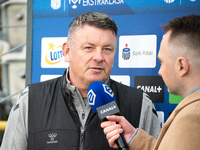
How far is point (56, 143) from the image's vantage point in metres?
1.48

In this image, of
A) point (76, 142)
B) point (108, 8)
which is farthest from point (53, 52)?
point (76, 142)

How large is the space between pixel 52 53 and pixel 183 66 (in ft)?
4.23

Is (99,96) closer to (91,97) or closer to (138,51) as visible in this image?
(91,97)

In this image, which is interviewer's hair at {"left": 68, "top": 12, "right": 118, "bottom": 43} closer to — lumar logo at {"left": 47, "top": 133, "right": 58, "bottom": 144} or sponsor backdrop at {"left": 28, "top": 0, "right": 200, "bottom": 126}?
sponsor backdrop at {"left": 28, "top": 0, "right": 200, "bottom": 126}

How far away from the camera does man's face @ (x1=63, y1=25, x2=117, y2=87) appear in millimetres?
1456

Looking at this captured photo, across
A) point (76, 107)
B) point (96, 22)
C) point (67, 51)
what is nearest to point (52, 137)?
point (76, 107)

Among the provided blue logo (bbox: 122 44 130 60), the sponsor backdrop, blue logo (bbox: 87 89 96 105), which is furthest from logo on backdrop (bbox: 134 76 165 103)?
blue logo (bbox: 87 89 96 105)

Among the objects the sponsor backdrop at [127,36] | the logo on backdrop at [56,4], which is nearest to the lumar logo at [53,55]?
the sponsor backdrop at [127,36]

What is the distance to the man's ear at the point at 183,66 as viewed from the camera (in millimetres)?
957

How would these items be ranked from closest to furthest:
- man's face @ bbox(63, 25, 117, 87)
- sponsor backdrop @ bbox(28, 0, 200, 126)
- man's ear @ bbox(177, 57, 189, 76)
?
man's ear @ bbox(177, 57, 189, 76) → man's face @ bbox(63, 25, 117, 87) → sponsor backdrop @ bbox(28, 0, 200, 126)

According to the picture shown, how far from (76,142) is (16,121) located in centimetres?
39

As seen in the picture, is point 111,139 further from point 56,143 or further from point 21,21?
point 21,21

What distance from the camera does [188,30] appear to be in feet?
3.29

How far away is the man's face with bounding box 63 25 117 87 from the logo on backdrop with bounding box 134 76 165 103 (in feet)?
1.42
